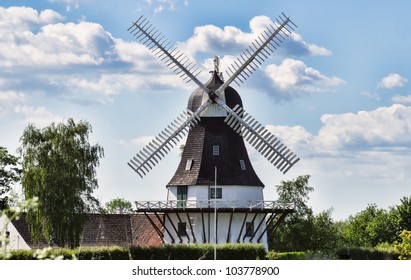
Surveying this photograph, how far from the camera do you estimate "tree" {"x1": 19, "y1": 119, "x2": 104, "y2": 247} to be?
104 ft

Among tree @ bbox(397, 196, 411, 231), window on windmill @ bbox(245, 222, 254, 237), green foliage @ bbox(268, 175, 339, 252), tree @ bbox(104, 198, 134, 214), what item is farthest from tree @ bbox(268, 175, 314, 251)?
tree @ bbox(104, 198, 134, 214)

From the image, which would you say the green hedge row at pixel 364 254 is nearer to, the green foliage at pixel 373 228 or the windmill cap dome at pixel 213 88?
the windmill cap dome at pixel 213 88

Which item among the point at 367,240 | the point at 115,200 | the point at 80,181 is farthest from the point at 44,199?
the point at 115,200

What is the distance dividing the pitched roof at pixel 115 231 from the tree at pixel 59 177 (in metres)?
2.09

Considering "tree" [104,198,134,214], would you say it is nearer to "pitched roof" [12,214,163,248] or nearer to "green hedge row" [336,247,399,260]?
"pitched roof" [12,214,163,248]

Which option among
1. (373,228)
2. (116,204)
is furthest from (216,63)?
(116,204)

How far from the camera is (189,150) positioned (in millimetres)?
30922

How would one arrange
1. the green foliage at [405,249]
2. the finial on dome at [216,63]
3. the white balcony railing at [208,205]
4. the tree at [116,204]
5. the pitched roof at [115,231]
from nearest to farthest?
1. the green foliage at [405,249]
2. the white balcony railing at [208,205]
3. the finial on dome at [216,63]
4. the pitched roof at [115,231]
5. the tree at [116,204]

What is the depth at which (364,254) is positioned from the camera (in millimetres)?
29141

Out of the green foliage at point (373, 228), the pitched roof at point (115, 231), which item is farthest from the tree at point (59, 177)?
the green foliage at point (373, 228)

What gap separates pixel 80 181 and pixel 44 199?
1.59 meters

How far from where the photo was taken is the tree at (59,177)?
31.7 metres
